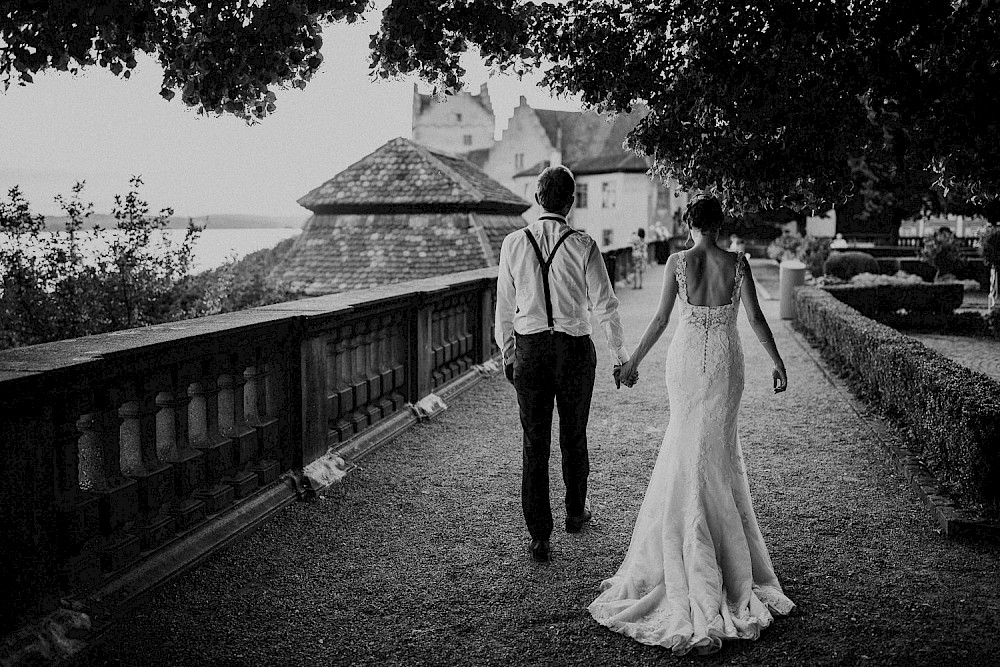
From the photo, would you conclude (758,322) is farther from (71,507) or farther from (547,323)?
(71,507)

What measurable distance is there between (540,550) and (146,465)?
2.15 m

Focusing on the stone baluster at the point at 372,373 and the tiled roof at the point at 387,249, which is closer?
the stone baluster at the point at 372,373

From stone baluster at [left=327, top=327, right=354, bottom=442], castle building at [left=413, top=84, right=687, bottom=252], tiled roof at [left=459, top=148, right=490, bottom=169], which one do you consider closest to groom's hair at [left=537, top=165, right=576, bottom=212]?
stone baluster at [left=327, top=327, right=354, bottom=442]

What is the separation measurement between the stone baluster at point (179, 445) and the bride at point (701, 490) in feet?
7.42

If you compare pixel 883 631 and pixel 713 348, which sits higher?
pixel 713 348

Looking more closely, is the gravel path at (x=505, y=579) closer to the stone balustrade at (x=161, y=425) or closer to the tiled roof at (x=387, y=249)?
the stone balustrade at (x=161, y=425)

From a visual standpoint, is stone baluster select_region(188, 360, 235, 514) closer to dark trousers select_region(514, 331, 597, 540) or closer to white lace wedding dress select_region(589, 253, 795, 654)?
dark trousers select_region(514, 331, 597, 540)

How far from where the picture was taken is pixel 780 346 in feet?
48.5

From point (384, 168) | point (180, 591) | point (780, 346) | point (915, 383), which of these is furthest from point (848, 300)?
point (180, 591)

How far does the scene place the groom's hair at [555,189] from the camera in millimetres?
4812

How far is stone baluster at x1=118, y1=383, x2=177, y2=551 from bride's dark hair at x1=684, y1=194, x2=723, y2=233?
114 inches

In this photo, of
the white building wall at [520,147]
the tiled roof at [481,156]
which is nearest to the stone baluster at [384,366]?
the white building wall at [520,147]

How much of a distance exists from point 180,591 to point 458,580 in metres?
1.40

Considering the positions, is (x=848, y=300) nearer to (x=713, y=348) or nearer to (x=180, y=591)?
(x=713, y=348)
